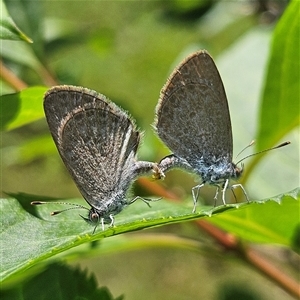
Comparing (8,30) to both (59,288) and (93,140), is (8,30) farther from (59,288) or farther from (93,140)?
(59,288)

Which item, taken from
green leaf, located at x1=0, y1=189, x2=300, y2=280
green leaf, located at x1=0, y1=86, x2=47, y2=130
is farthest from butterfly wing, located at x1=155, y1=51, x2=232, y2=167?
green leaf, located at x1=0, y1=86, x2=47, y2=130

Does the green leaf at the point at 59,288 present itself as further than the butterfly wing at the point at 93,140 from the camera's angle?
No

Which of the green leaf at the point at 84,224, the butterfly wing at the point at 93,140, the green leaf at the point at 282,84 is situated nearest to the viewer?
the green leaf at the point at 84,224

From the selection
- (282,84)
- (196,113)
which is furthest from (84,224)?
(282,84)

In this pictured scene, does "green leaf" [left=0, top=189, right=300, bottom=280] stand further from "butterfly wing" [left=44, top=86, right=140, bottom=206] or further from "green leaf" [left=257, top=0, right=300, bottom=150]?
"green leaf" [left=257, top=0, right=300, bottom=150]

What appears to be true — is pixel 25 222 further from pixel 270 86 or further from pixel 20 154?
pixel 20 154

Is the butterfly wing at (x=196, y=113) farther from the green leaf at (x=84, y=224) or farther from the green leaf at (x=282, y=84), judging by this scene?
the green leaf at (x=84, y=224)

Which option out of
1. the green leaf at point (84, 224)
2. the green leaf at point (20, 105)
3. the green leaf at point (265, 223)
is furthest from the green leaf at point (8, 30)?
the green leaf at point (265, 223)
